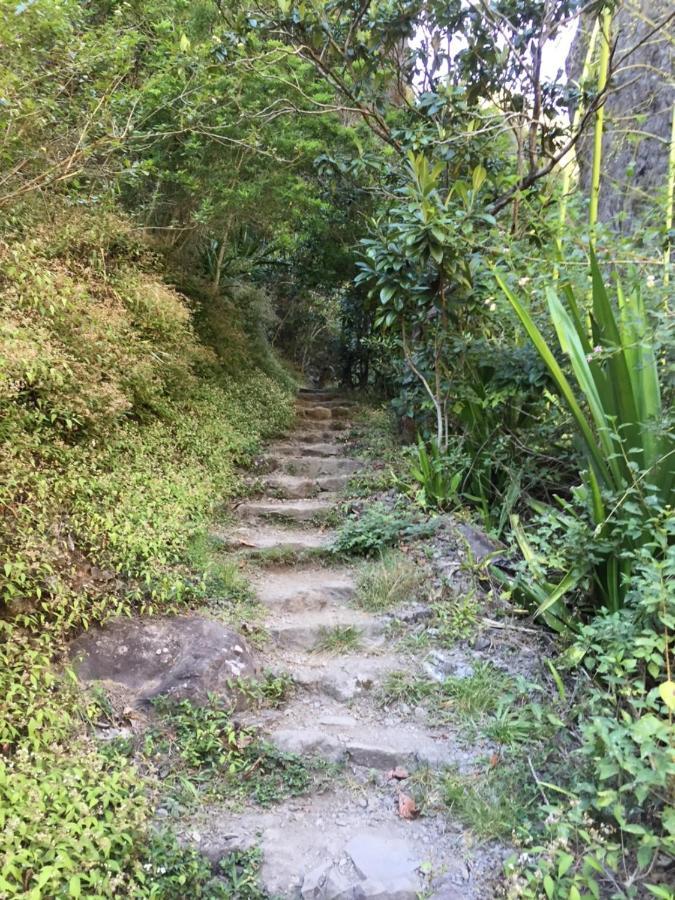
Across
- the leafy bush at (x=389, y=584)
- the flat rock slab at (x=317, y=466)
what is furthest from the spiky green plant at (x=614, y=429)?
→ the flat rock slab at (x=317, y=466)

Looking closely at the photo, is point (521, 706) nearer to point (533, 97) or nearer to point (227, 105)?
point (533, 97)

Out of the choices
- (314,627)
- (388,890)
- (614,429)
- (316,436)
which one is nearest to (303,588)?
(314,627)

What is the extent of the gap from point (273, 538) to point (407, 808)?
6.79 feet

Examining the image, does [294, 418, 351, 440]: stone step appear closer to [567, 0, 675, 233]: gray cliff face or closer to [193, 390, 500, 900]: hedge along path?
[193, 390, 500, 900]: hedge along path

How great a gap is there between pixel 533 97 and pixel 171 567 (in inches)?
149

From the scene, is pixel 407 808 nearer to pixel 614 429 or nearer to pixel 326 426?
pixel 614 429

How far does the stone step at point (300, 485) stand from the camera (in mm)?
4363

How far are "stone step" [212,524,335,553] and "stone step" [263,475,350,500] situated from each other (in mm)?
491

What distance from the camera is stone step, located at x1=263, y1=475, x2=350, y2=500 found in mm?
4363

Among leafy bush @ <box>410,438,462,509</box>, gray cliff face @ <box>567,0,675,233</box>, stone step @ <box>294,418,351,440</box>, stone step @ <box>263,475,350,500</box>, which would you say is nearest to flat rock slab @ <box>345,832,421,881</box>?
leafy bush @ <box>410,438,462,509</box>

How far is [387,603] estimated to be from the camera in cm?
286

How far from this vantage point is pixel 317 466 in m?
4.83

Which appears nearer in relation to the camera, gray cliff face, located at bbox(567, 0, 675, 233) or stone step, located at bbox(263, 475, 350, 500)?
gray cliff face, located at bbox(567, 0, 675, 233)

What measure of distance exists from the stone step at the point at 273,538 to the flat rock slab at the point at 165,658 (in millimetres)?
1034
